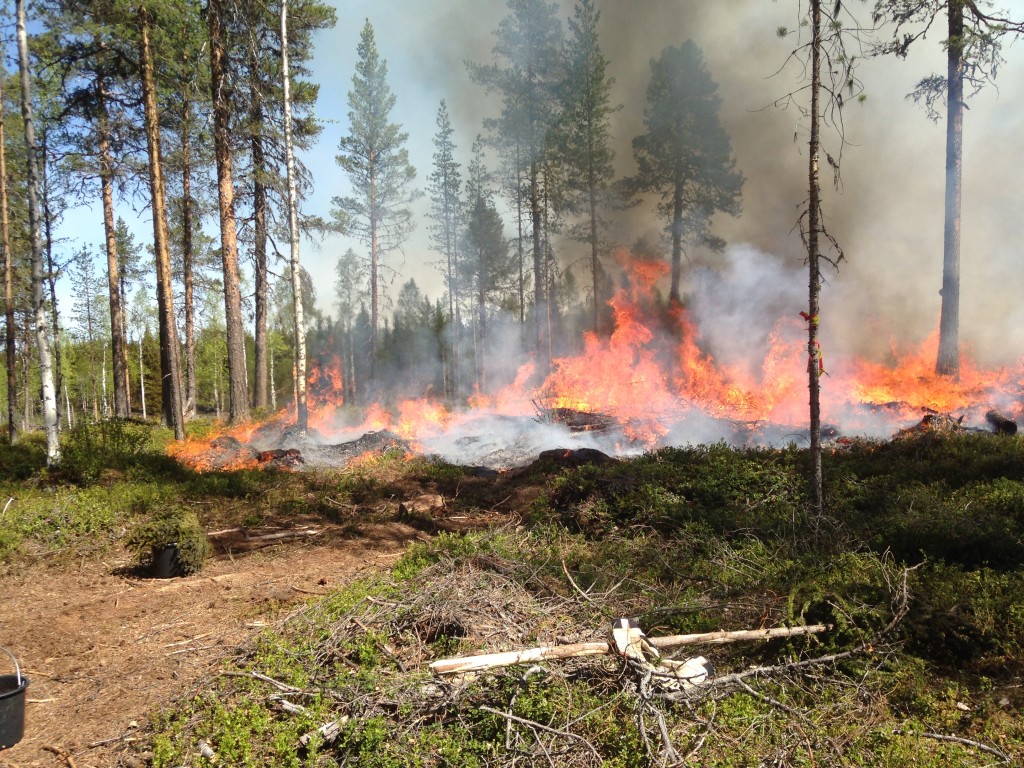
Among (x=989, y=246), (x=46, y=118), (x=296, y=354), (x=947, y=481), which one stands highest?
(x=46, y=118)

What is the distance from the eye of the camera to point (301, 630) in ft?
15.8

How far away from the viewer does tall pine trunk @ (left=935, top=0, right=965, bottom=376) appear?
13.5 meters

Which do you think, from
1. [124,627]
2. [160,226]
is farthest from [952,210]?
[160,226]

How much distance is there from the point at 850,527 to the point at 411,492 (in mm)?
7751

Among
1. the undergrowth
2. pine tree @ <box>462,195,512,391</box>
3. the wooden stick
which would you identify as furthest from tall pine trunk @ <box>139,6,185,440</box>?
pine tree @ <box>462,195,512,391</box>

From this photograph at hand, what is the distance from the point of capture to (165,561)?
6.81 metres

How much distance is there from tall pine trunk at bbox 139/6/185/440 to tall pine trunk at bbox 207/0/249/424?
161cm

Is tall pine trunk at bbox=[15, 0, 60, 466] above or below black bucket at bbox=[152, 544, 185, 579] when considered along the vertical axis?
above

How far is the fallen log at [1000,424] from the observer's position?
34.0ft

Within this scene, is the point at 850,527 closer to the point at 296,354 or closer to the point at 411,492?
the point at 411,492

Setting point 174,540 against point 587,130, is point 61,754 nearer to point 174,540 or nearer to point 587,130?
point 174,540

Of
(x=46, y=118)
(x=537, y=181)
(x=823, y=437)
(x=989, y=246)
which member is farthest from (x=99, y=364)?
(x=989, y=246)

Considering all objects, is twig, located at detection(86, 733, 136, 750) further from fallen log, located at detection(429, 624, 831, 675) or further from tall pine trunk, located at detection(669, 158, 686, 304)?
tall pine trunk, located at detection(669, 158, 686, 304)

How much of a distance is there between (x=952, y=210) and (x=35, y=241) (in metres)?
21.4
